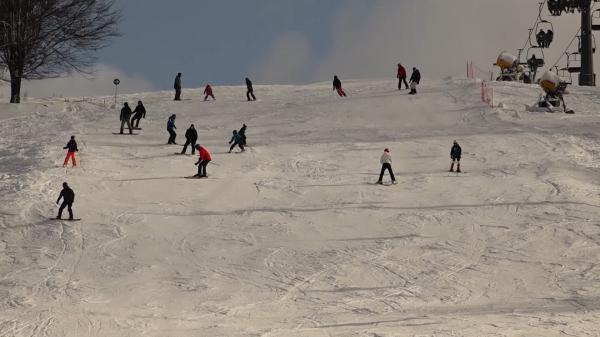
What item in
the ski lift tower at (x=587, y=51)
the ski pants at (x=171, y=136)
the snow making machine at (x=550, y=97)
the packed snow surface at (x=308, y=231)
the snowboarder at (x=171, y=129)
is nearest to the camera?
the packed snow surface at (x=308, y=231)

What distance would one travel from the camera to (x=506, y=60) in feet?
174

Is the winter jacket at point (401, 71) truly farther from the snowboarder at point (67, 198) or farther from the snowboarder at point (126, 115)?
the snowboarder at point (67, 198)

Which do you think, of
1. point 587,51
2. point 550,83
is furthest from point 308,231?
point 587,51

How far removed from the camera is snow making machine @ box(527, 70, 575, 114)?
130 feet

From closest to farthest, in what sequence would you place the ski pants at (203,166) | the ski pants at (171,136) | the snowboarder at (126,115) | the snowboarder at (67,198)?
the snowboarder at (67,198) < the ski pants at (203,166) < the ski pants at (171,136) < the snowboarder at (126,115)

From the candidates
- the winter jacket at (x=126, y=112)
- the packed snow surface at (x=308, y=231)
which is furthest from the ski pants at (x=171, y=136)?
the winter jacket at (x=126, y=112)

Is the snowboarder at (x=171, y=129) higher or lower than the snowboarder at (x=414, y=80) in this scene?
lower

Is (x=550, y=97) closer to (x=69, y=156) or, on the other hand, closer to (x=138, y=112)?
(x=138, y=112)

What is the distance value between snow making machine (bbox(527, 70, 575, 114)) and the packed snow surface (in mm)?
1902

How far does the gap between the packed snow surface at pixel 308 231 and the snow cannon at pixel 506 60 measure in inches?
616

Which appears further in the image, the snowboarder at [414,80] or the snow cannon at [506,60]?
the snow cannon at [506,60]

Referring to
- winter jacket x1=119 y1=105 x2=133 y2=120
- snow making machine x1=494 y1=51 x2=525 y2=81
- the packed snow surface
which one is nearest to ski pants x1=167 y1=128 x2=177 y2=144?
the packed snow surface

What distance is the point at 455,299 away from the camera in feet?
58.3

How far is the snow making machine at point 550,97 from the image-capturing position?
1562 inches
